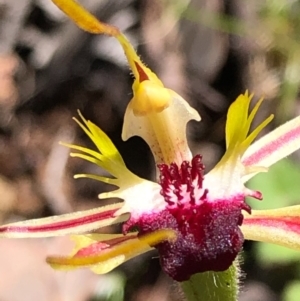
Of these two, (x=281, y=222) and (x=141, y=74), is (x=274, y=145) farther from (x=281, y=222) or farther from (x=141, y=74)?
(x=141, y=74)

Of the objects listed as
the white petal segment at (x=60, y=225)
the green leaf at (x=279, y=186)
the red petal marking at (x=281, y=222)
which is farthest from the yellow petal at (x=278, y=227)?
the green leaf at (x=279, y=186)

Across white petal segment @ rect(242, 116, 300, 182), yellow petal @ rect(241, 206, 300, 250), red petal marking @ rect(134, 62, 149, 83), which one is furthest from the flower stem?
red petal marking @ rect(134, 62, 149, 83)

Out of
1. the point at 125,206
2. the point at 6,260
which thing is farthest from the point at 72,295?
the point at 125,206

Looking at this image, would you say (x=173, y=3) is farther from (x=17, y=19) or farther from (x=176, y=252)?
(x=176, y=252)

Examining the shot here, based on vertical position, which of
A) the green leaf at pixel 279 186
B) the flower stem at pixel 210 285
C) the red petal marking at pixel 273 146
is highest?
the green leaf at pixel 279 186

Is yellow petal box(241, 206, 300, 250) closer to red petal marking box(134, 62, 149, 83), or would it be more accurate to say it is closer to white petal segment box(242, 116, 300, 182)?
white petal segment box(242, 116, 300, 182)

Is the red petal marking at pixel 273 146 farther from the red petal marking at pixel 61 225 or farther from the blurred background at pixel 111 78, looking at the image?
the blurred background at pixel 111 78

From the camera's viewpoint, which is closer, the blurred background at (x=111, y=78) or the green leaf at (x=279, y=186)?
the green leaf at (x=279, y=186)
